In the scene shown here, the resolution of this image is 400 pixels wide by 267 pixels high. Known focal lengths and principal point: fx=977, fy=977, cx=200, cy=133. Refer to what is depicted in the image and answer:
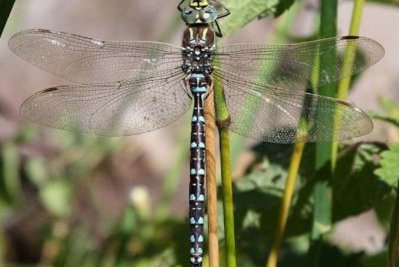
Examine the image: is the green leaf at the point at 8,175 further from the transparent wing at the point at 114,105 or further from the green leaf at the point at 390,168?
the green leaf at the point at 390,168

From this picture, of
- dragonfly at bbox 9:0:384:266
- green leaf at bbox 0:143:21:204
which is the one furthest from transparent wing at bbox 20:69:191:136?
green leaf at bbox 0:143:21:204

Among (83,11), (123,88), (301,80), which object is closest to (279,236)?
(301,80)

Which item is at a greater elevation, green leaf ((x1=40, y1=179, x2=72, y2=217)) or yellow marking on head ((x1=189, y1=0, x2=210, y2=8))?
yellow marking on head ((x1=189, y1=0, x2=210, y2=8))

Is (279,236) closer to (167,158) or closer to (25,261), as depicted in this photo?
(25,261)

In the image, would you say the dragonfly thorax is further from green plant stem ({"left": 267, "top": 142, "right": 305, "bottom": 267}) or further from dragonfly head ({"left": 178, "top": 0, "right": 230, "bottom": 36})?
green plant stem ({"left": 267, "top": 142, "right": 305, "bottom": 267})

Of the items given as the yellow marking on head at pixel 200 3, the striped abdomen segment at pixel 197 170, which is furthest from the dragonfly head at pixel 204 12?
the striped abdomen segment at pixel 197 170

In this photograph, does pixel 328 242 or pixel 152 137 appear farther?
pixel 152 137
